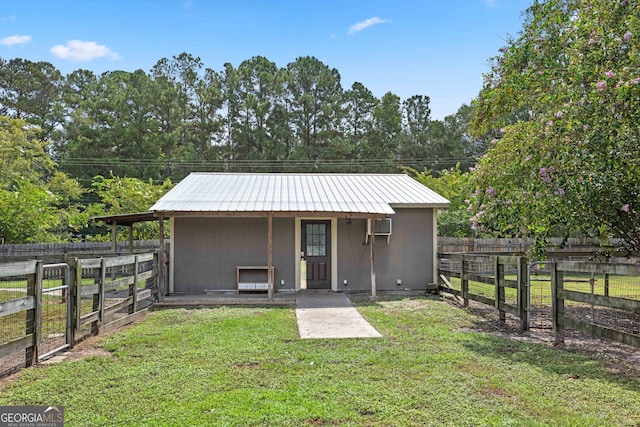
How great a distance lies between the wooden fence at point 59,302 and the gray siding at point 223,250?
2.18m

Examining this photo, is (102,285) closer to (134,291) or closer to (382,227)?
(134,291)

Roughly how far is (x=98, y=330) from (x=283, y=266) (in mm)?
5433

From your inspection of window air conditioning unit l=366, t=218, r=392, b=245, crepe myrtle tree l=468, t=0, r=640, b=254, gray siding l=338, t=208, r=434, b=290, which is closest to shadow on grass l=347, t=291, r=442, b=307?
gray siding l=338, t=208, r=434, b=290

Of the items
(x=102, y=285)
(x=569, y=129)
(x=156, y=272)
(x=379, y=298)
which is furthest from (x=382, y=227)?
(x=102, y=285)

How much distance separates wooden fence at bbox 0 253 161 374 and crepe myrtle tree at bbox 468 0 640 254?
227 inches

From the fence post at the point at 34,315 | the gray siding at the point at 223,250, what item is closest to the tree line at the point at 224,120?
the gray siding at the point at 223,250

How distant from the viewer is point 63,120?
3017 centimetres

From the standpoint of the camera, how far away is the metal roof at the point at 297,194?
1013cm

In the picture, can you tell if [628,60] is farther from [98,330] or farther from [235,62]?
[235,62]

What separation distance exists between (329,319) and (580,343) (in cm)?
358

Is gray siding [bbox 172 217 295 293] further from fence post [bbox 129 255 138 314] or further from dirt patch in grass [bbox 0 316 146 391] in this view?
dirt patch in grass [bbox 0 316 146 391]

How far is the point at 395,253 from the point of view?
37.4ft

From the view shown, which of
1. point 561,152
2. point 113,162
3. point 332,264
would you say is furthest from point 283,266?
point 113,162

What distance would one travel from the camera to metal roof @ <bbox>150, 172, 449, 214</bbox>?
10.1 m
